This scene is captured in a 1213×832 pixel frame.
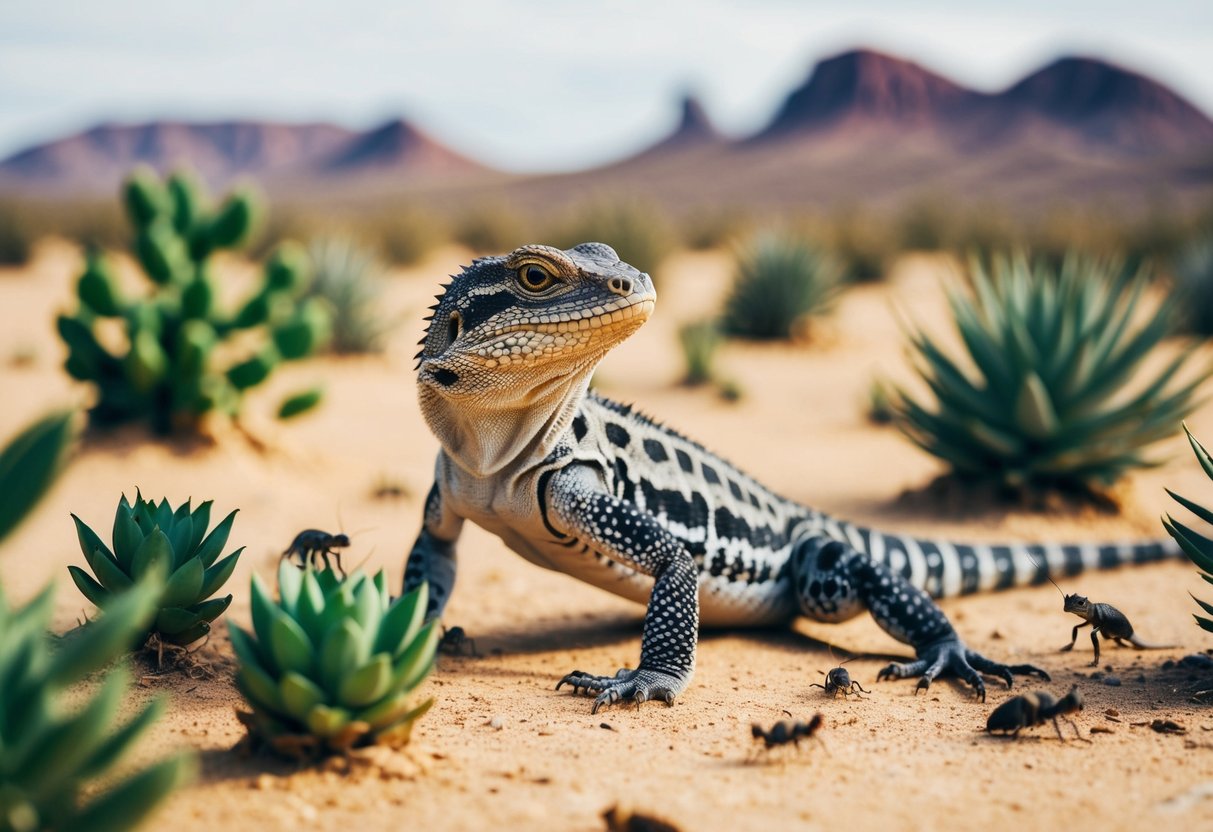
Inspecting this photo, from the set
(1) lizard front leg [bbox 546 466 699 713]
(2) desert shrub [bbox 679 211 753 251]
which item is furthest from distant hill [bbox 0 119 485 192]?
(1) lizard front leg [bbox 546 466 699 713]

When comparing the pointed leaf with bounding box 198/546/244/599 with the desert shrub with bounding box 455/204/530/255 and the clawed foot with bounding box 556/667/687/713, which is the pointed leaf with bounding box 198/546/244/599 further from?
the desert shrub with bounding box 455/204/530/255

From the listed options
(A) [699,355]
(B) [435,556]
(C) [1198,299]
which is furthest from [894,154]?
(B) [435,556]

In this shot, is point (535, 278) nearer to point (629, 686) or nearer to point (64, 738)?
point (629, 686)

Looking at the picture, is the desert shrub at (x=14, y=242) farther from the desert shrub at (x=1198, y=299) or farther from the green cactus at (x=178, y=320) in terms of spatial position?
the desert shrub at (x=1198, y=299)

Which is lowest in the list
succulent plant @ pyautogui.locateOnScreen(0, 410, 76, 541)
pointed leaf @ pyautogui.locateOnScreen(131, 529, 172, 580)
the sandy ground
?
the sandy ground

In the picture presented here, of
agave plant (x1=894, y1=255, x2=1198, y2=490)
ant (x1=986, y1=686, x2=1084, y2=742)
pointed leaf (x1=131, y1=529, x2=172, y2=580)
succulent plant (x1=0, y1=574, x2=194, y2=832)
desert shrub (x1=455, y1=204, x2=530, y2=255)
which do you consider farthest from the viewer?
desert shrub (x1=455, y1=204, x2=530, y2=255)
